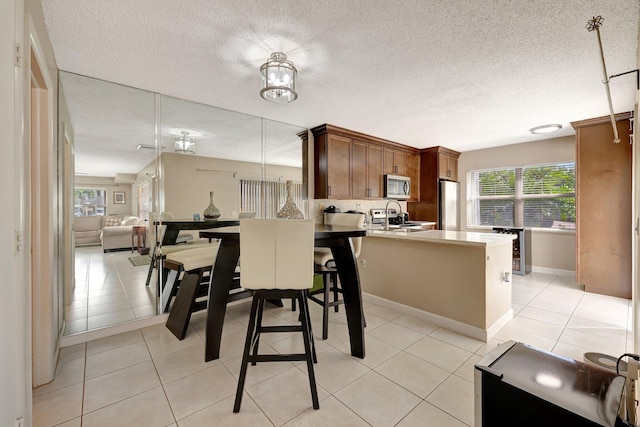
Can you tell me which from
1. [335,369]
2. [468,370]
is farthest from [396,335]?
[335,369]

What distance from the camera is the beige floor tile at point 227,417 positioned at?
146cm

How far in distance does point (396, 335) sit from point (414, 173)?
3723 millimetres

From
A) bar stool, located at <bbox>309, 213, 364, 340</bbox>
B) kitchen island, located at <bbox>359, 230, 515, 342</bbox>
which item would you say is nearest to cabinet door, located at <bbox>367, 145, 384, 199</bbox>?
kitchen island, located at <bbox>359, 230, 515, 342</bbox>

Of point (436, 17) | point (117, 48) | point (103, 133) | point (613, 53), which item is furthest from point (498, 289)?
point (103, 133)

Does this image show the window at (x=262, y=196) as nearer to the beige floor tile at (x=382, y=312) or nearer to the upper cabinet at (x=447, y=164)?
the beige floor tile at (x=382, y=312)

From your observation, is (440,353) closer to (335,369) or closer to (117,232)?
(335,369)

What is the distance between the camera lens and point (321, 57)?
2.10 metres

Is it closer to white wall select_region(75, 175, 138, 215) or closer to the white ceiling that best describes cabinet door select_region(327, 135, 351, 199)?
the white ceiling

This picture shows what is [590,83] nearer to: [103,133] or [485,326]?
[485,326]

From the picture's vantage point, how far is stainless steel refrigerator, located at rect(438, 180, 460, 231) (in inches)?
209

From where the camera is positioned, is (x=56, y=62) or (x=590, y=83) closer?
(x=56, y=62)

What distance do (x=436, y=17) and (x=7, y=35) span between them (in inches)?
80.3

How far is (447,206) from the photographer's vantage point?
5.37 metres

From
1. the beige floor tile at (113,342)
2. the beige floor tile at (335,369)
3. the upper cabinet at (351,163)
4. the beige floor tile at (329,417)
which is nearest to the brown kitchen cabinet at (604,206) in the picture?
the upper cabinet at (351,163)
